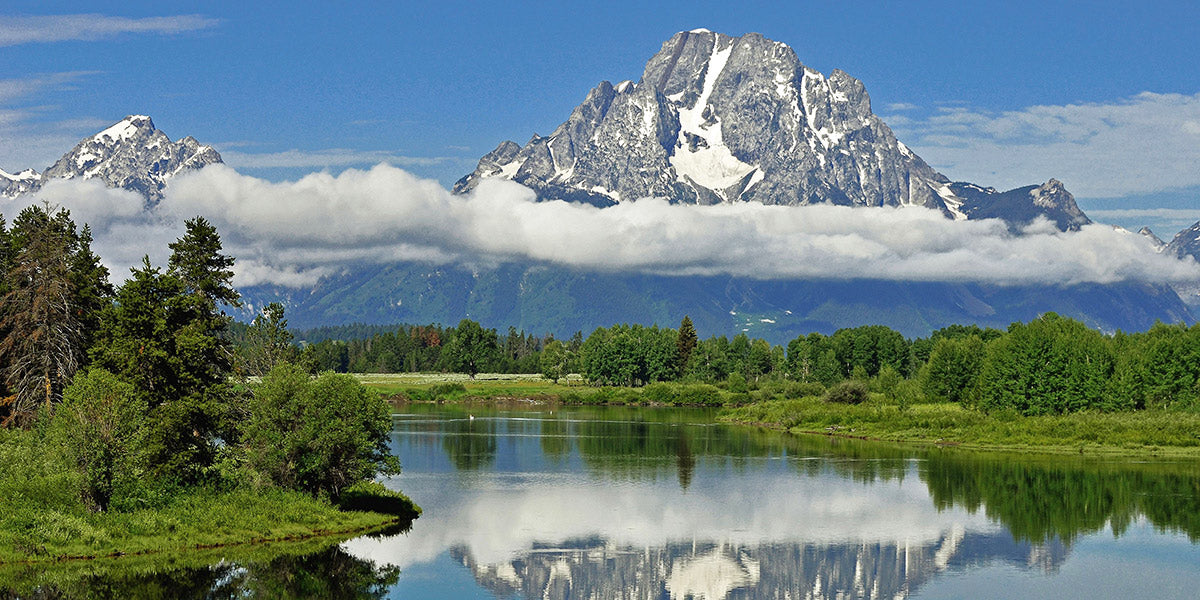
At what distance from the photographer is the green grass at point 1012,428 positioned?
129 m

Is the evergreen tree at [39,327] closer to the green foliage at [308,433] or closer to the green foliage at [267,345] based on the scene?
the green foliage at [308,433]

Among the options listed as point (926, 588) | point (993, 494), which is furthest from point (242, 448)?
point (993, 494)

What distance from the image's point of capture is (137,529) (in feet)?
206

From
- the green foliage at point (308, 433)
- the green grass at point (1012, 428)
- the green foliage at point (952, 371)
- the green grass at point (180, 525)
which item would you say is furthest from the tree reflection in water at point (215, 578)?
the green foliage at point (952, 371)

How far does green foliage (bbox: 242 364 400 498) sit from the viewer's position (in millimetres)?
69500

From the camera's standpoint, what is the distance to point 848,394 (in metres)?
186

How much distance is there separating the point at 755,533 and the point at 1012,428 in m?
79.0

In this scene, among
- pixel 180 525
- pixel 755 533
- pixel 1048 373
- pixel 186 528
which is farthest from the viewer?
pixel 1048 373

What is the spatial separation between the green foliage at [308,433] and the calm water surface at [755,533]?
5772 millimetres

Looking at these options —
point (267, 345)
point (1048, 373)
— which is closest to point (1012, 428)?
point (1048, 373)

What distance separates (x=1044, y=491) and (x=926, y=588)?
141 feet

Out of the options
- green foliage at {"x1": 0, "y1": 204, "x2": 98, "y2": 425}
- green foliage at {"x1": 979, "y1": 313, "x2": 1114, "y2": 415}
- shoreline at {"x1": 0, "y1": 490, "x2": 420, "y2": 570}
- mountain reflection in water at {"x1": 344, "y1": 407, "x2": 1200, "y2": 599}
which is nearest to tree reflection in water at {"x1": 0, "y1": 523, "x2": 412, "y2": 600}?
shoreline at {"x1": 0, "y1": 490, "x2": 420, "y2": 570}

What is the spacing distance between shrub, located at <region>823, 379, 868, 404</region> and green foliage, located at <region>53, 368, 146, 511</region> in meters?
138

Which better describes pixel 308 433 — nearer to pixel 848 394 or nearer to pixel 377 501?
pixel 377 501
